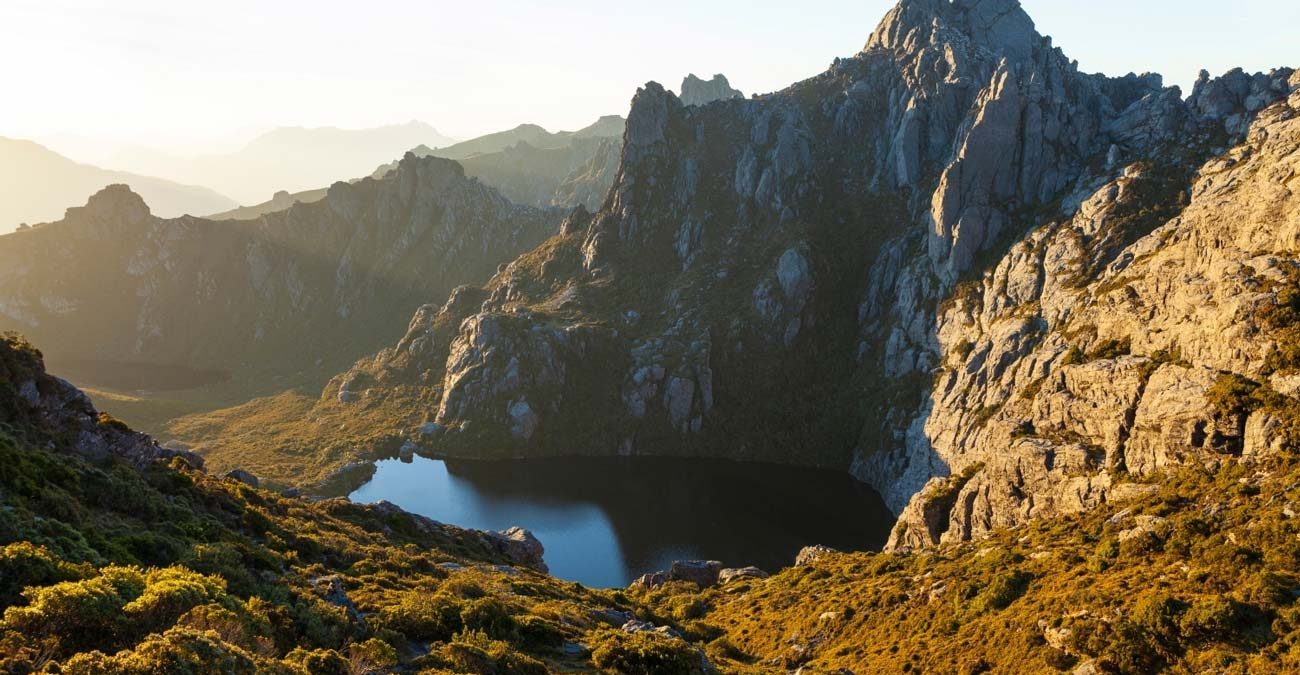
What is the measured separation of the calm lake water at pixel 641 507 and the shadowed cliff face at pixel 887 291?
850 cm

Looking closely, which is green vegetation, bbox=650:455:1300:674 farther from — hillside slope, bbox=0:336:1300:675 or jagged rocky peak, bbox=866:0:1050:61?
jagged rocky peak, bbox=866:0:1050:61

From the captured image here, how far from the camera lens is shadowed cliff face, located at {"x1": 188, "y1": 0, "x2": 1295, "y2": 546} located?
7925 centimetres

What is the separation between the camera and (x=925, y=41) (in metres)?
188

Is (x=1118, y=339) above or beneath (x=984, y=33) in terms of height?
beneath

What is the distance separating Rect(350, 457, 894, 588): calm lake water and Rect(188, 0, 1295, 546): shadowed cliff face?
850 cm

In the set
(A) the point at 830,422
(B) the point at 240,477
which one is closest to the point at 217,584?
(B) the point at 240,477

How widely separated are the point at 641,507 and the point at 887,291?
78.0 metres

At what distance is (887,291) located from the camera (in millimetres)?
154625

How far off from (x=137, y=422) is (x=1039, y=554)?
177m

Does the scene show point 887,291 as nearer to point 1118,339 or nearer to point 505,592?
point 1118,339

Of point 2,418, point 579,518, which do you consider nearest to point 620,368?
point 579,518

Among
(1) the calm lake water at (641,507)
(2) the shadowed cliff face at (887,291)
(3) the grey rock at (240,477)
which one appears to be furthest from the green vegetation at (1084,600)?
(3) the grey rock at (240,477)

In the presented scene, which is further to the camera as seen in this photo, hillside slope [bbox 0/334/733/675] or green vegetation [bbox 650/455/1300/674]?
green vegetation [bbox 650/455/1300/674]

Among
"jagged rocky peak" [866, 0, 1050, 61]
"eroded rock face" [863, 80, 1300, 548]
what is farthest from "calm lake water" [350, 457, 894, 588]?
"jagged rocky peak" [866, 0, 1050, 61]
